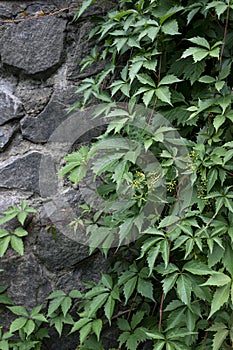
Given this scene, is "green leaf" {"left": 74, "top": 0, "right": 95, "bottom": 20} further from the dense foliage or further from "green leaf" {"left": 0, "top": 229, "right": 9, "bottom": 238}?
"green leaf" {"left": 0, "top": 229, "right": 9, "bottom": 238}

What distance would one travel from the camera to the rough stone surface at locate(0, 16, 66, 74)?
1.41 metres

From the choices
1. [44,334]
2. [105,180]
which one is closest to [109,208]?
[105,180]

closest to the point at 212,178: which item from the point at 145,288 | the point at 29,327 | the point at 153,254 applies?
the point at 153,254

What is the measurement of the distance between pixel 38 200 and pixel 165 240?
56cm

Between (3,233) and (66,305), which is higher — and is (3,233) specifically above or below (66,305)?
above

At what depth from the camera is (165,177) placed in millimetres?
1128

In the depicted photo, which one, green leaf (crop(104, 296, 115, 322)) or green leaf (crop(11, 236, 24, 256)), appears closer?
green leaf (crop(104, 296, 115, 322))

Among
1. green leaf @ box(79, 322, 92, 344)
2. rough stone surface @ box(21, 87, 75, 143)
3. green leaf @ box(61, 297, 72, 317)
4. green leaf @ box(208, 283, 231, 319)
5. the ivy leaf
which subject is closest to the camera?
green leaf @ box(208, 283, 231, 319)

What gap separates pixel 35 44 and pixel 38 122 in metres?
0.26

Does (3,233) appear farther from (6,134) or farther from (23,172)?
(6,134)

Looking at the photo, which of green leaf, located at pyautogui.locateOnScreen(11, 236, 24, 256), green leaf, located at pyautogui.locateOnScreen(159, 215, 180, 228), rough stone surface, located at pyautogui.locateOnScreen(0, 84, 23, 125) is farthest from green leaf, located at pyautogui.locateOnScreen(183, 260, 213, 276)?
rough stone surface, located at pyautogui.locateOnScreen(0, 84, 23, 125)

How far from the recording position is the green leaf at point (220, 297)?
978mm

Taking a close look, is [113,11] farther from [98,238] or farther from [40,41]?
[98,238]

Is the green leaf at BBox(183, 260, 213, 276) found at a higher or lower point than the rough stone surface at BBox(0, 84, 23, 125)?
lower
